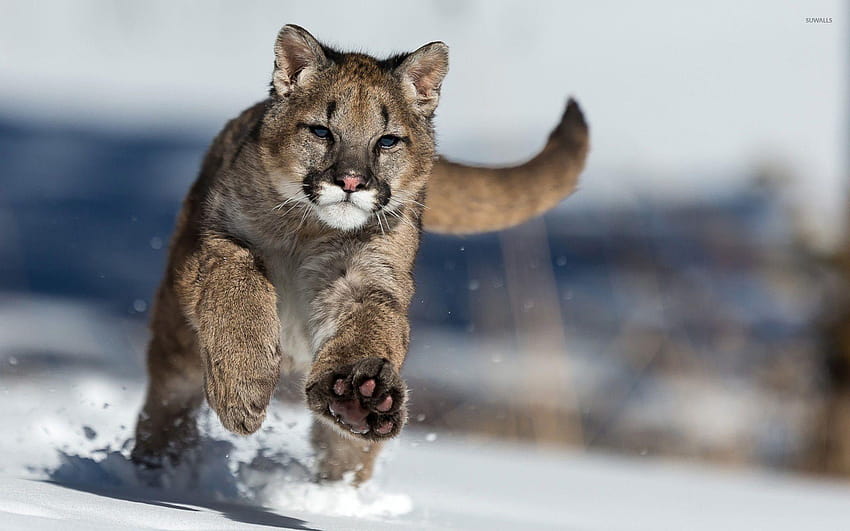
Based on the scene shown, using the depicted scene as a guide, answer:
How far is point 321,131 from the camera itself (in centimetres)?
351

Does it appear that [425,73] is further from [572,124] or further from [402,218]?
[572,124]

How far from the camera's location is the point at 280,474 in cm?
428

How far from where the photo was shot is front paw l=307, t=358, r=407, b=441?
3.05 metres

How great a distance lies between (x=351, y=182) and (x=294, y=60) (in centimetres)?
56

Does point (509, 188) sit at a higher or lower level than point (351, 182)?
higher

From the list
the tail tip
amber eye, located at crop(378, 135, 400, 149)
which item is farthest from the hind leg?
the tail tip

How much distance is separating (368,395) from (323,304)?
2.04 feet

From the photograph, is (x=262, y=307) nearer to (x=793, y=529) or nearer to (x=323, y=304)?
(x=323, y=304)

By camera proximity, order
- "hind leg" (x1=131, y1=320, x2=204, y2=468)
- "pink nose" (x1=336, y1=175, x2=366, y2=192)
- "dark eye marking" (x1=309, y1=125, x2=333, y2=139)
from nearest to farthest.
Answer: "pink nose" (x1=336, y1=175, x2=366, y2=192)
"dark eye marking" (x1=309, y1=125, x2=333, y2=139)
"hind leg" (x1=131, y1=320, x2=204, y2=468)

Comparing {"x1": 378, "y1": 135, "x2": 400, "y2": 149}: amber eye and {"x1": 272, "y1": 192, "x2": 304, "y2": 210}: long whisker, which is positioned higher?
{"x1": 378, "y1": 135, "x2": 400, "y2": 149}: amber eye

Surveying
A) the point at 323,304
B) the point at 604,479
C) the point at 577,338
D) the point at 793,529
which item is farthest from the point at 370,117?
the point at 577,338

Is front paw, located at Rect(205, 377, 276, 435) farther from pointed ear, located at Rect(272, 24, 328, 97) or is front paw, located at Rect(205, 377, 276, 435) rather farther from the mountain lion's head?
pointed ear, located at Rect(272, 24, 328, 97)

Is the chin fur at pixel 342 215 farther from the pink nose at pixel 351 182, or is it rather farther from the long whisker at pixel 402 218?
the long whisker at pixel 402 218

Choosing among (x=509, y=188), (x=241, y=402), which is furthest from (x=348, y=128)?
(x=509, y=188)
